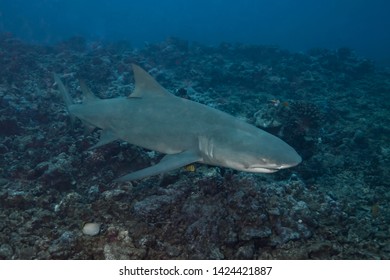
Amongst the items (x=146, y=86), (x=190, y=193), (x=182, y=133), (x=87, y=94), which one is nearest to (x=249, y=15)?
(x=87, y=94)

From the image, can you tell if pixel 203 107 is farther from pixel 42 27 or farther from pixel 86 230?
pixel 42 27

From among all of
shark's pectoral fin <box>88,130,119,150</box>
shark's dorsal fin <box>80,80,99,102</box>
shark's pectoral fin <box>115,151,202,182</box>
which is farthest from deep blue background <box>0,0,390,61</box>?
shark's pectoral fin <box>115,151,202,182</box>

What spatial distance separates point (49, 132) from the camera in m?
7.85

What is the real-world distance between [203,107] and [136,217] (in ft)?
6.62

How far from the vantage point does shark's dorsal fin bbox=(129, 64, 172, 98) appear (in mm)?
5426

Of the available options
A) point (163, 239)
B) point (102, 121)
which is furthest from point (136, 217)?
point (102, 121)

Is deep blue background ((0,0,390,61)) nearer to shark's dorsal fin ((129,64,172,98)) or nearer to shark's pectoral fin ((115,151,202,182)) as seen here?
shark's dorsal fin ((129,64,172,98))

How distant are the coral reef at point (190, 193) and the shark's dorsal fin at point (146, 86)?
1.39m

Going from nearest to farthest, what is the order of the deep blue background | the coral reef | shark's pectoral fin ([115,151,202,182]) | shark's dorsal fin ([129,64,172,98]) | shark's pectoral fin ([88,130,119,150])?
the coral reef < shark's pectoral fin ([115,151,202,182]) < shark's dorsal fin ([129,64,172,98]) < shark's pectoral fin ([88,130,119,150]) < the deep blue background

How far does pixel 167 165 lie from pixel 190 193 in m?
0.78

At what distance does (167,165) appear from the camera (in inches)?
172

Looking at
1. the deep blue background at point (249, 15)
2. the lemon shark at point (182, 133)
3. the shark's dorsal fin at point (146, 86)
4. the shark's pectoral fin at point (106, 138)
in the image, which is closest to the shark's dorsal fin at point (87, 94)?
the lemon shark at point (182, 133)

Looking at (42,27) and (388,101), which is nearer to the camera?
→ (388,101)

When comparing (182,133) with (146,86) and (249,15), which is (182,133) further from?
(249,15)
